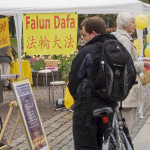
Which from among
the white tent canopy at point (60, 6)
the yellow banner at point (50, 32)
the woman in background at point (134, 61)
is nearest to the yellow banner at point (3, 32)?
the white tent canopy at point (60, 6)

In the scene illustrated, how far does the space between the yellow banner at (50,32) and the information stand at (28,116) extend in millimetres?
3362

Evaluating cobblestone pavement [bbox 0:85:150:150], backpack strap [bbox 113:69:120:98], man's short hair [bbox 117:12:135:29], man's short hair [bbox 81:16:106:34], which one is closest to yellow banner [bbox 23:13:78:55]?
cobblestone pavement [bbox 0:85:150:150]

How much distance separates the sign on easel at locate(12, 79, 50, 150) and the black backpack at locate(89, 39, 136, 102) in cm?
133

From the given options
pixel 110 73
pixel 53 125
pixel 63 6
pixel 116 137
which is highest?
pixel 63 6

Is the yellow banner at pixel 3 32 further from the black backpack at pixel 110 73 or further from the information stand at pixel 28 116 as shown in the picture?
the black backpack at pixel 110 73

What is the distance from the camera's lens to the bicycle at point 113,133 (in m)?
4.07

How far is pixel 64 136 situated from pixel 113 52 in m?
3.29

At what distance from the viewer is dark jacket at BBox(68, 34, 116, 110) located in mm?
4027

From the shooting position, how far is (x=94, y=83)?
4027 mm

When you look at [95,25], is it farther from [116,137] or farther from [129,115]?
[129,115]

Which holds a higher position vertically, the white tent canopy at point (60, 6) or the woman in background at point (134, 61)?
the white tent canopy at point (60, 6)

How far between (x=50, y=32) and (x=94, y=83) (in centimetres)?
481

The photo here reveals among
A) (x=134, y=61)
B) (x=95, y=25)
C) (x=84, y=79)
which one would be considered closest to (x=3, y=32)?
(x=134, y=61)

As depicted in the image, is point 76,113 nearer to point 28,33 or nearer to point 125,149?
point 125,149
